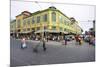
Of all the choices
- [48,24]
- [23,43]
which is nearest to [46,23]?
[48,24]

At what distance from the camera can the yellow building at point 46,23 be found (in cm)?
254

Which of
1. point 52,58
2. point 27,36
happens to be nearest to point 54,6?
point 27,36

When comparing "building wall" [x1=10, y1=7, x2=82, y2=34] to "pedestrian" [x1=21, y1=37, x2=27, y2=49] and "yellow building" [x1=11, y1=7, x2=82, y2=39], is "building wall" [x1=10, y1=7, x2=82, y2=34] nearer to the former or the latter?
"yellow building" [x1=11, y1=7, x2=82, y2=39]

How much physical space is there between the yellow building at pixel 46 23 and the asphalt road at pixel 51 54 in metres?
0.18

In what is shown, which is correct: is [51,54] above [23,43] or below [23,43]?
below

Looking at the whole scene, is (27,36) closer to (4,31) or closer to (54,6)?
(4,31)

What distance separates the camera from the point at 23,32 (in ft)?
8.34

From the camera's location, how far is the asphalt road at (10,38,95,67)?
2473 mm

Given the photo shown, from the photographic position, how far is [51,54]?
269cm

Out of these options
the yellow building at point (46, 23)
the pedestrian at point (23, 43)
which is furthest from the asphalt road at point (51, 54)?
the yellow building at point (46, 23)

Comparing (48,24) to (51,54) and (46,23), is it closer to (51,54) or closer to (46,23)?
(46,23)

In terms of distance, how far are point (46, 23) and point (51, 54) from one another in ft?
1.50

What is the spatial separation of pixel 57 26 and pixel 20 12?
1.93 ft

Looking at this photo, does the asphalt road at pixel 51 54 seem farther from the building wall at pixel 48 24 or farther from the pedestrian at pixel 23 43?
the building wall at pixel 48 24
